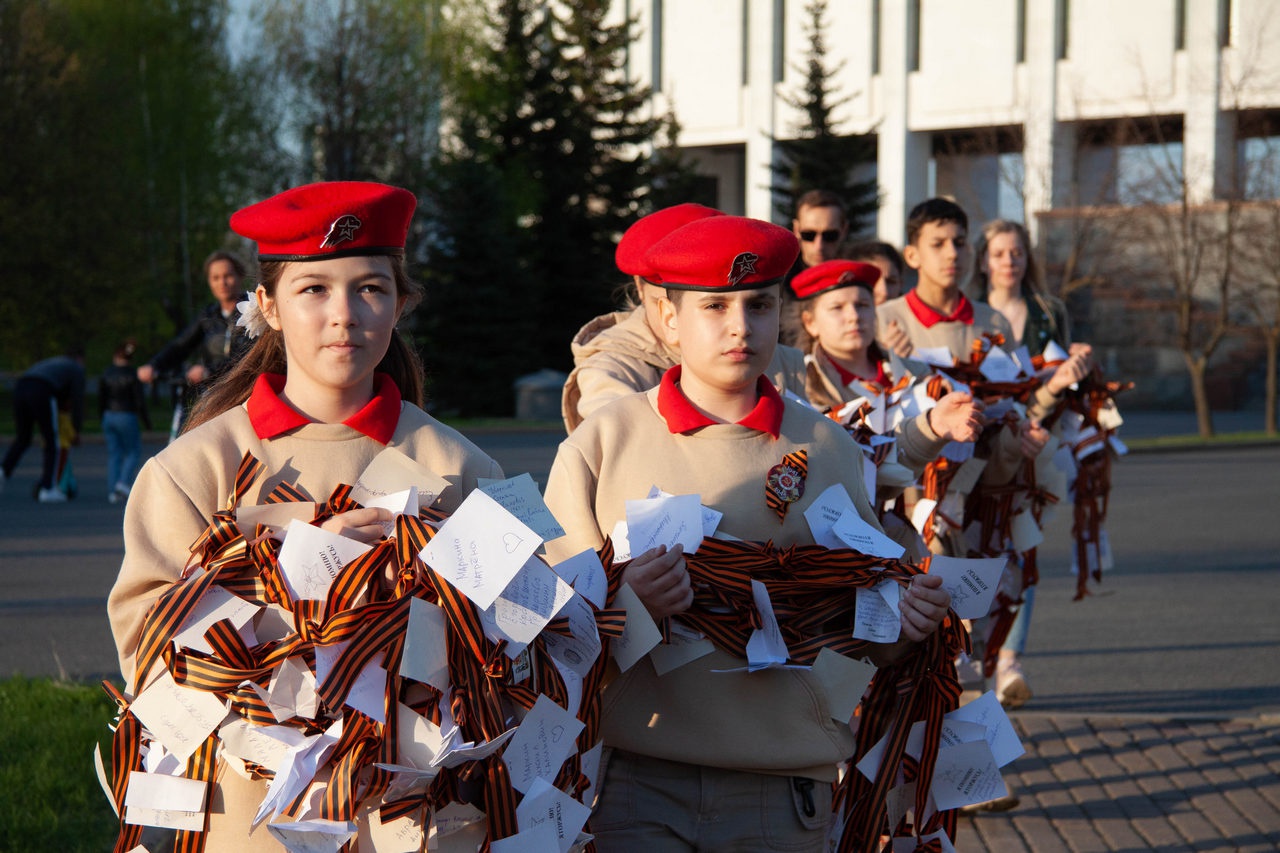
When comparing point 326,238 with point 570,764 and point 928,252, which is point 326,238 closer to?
point 570,764

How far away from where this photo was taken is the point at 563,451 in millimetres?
3145

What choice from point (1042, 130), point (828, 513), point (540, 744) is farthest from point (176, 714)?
point (1042, 130)

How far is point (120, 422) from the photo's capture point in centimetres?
1570

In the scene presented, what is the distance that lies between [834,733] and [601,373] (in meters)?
1.30

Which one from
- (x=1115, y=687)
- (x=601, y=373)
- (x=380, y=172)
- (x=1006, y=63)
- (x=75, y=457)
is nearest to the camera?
(x=601, y=373)

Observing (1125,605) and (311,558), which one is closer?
(311,558)

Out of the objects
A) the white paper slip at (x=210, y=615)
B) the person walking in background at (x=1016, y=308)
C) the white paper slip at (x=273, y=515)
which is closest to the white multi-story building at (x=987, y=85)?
the person walking in background at (x=1016, y=308)

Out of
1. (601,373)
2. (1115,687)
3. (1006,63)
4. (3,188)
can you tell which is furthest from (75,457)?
(1006,63)

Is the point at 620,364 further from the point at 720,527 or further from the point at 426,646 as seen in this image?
the point at 426,646

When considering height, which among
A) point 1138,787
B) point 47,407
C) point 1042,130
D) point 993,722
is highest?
point 1042,130

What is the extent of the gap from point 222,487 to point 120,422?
13896 millimetres

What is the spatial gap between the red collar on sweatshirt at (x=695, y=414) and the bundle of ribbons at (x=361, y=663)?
0.68 metres

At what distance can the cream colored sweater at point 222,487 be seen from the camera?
265 centimetres

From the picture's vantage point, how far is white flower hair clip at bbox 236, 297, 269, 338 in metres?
3.11
